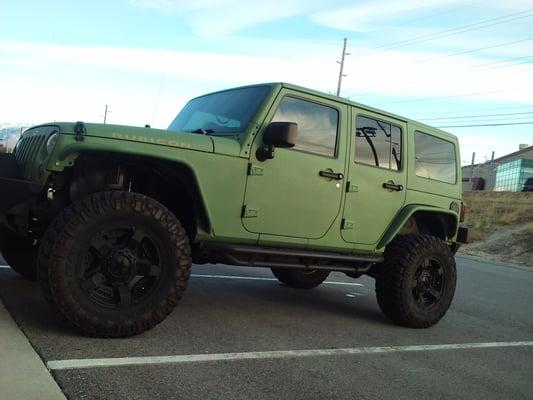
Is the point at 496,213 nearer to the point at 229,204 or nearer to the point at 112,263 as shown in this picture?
the point at 229,204

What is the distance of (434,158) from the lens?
6.55m

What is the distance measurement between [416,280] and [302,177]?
1.89m

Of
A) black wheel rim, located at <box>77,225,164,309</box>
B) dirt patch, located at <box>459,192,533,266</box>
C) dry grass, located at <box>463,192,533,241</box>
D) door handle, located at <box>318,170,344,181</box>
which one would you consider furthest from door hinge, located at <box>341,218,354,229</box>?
dry grass, located at <box>463,192,533,241</box>

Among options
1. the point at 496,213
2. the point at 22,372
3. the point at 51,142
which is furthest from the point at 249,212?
the point at 496,213

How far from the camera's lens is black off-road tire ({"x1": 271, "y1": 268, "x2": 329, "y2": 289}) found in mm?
7375

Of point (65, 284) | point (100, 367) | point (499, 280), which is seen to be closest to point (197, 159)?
point (65, 284)

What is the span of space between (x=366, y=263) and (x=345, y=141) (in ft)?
4.19

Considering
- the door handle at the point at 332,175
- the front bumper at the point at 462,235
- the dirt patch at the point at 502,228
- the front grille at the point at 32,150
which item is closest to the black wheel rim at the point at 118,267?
the front grille at the point at 32,150

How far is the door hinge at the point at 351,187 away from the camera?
5.45m

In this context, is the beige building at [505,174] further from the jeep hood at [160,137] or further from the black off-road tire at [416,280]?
the jeep hood at [160,137]

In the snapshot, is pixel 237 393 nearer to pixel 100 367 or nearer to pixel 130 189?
pixel 100 367

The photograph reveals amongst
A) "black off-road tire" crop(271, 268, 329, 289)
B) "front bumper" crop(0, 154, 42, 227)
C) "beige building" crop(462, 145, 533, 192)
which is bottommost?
"black off-road tire" crop(271, 268, 329, 289)

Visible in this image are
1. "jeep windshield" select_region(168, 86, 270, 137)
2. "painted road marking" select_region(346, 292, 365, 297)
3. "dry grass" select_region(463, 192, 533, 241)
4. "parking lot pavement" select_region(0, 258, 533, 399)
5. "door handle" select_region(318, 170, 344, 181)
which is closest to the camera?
"parking lot pavement" select_region(0, 258, 533, 399)

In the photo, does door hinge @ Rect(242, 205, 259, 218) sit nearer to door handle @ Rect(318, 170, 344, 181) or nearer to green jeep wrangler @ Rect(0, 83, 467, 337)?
green jeep wrangler @ Rect(0, 83, 467, 337)
